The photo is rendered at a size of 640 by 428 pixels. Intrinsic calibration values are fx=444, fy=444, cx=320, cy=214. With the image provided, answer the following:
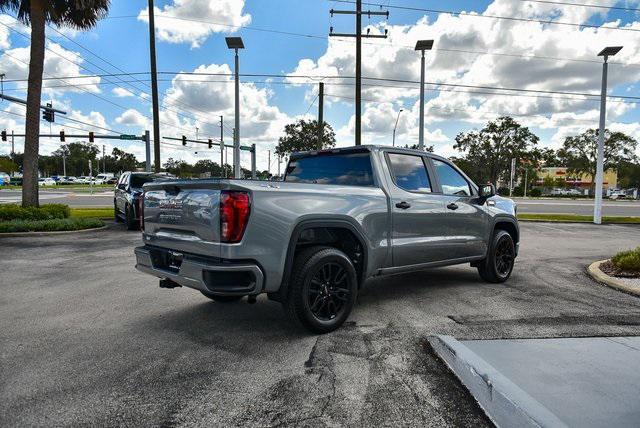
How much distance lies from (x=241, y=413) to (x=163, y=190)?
7.71 ft

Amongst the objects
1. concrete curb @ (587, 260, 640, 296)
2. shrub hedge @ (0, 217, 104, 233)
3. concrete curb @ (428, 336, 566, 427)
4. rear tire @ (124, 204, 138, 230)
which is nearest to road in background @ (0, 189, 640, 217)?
shrub hedge @ (0, 217, 104, 233)

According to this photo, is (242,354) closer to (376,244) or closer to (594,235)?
(376,244)

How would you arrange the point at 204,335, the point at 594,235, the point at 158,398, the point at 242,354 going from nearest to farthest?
the point at 158,398
the point at 242,354
the point at 204,335
the point at 594,235

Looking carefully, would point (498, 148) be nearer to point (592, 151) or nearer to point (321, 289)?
point (592, 151)

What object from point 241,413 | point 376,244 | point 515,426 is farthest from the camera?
point 376,244

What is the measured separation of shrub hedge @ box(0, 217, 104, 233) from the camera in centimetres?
1205

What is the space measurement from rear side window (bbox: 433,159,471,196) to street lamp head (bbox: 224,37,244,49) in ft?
54.8

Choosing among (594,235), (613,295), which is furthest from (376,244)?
(594,235)

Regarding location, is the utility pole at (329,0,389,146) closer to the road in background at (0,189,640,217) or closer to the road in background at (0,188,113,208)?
the road in background at (0,189,640,217)

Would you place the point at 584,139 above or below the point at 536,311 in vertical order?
above

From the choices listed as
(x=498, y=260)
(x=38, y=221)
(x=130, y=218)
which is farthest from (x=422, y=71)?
(x=38, y=221)

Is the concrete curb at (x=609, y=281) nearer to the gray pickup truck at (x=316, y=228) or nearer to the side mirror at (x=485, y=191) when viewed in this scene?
the gray pickup truck at (x=316, y=228)

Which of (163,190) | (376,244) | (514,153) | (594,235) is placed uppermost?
(514,153)

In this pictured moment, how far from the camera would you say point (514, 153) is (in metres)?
63.8
